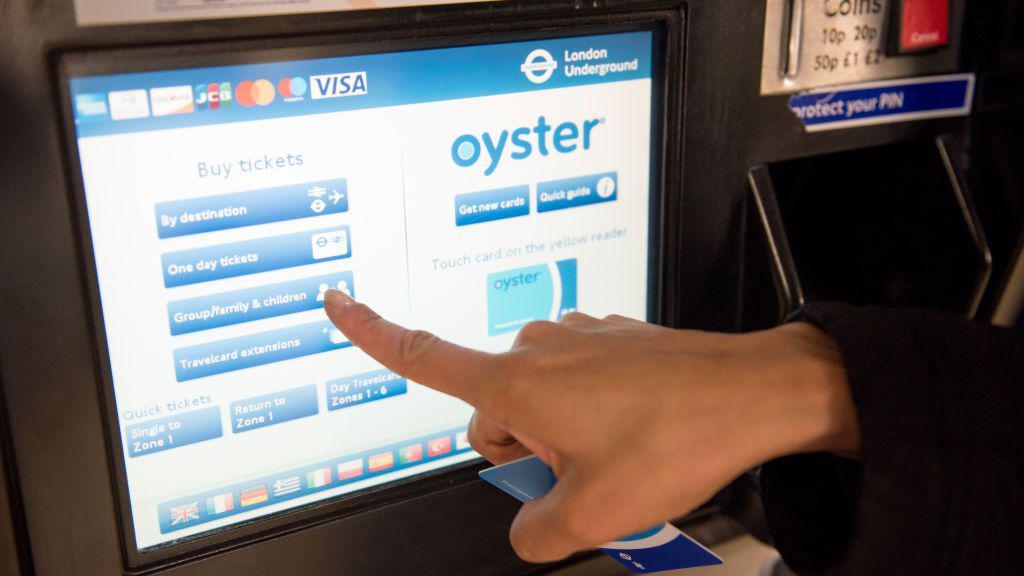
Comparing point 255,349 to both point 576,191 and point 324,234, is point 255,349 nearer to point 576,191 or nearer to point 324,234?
point 324,234

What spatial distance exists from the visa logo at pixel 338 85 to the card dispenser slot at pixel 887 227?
1.73ft

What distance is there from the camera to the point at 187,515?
2.85ft

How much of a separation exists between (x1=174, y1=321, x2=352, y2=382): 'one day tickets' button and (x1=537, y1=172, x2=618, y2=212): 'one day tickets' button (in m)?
0.24

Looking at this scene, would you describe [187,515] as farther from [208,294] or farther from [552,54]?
[552,54]

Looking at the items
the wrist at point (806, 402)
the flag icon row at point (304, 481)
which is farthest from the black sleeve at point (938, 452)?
the flag icon row at point (304, 481)

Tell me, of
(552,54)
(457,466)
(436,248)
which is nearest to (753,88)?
(552,54)

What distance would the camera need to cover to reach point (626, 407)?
29.2 inches

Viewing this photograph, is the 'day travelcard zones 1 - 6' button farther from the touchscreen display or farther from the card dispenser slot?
the card dispenser slot

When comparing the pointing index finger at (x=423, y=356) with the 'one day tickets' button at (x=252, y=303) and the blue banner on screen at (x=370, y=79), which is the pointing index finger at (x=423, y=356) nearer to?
the 'one day tickets' button at (x=252, y=303)

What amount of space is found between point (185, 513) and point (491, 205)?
0.38 meters

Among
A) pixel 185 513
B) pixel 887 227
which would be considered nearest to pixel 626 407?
pixel 185 513

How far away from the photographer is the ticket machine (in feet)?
2.51

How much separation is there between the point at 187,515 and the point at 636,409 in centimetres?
40

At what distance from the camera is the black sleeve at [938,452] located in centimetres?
76
